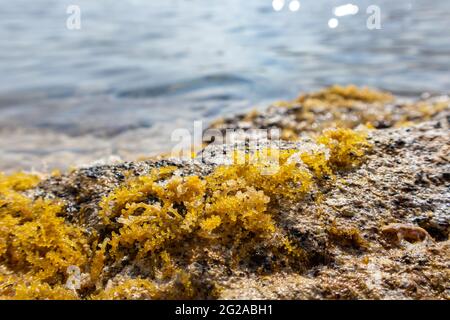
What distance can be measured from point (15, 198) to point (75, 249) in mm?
659

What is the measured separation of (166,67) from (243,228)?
30.1 ft

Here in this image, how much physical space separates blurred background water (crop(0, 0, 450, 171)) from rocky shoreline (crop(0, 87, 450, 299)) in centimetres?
374

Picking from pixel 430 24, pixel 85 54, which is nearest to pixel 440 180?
pixel 85 54

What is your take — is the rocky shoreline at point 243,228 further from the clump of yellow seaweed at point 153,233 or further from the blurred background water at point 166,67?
the blurred background water at point 166,67

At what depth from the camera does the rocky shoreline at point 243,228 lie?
2.09 metres

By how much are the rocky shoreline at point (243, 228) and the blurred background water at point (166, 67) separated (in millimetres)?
3742

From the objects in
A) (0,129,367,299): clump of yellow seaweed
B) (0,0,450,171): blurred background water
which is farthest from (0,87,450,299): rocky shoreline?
(0,0,450,171): blurred background water

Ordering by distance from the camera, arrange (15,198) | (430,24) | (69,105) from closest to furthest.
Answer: (15,198) → (69,105) → (430,24)

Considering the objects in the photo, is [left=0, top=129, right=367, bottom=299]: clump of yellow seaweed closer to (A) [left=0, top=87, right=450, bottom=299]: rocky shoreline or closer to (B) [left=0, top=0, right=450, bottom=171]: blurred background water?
(A) [left=0, top=87, right=450, bottom=299]: rocky shoreline

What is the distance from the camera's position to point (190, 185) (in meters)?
2.47

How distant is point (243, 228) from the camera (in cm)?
232

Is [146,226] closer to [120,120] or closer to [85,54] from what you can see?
[120,120]
